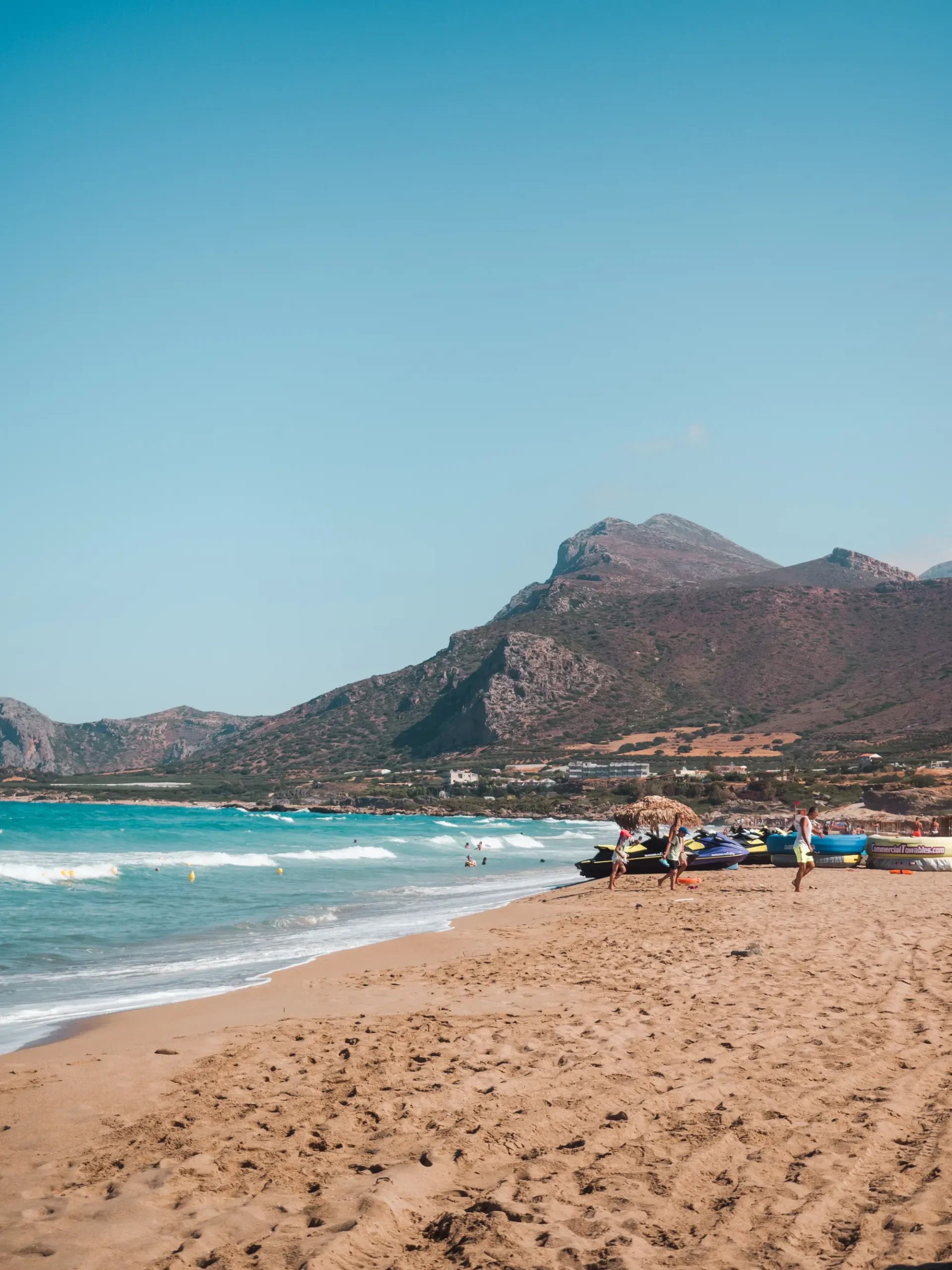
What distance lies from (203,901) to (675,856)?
1038 cm

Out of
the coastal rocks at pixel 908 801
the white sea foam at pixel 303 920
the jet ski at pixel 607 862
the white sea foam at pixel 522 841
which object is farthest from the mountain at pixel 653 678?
the white sea foam at pixel 303 920

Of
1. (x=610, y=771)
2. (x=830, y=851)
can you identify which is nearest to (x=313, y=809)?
(x=610, y=771)

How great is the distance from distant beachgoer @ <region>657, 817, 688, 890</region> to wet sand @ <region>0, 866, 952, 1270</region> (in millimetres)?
10951

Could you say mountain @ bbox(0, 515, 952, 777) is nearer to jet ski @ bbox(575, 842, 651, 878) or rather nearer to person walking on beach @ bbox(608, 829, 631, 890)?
jet ski @ bbox(575, 842, 651, 878)

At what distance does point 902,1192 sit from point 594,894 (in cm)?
1719

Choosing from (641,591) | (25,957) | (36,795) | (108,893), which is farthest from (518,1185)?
(641,591)

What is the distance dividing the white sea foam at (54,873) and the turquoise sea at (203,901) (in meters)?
0.11

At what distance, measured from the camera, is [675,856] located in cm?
2206

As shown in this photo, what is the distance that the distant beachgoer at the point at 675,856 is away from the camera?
21062 mm

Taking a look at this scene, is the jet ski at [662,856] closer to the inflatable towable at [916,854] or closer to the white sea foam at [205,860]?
the inflatable towable at [916,854]

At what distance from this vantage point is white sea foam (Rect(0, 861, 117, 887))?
86.4 ft

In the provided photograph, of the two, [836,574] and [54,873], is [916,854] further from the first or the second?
[836,574]

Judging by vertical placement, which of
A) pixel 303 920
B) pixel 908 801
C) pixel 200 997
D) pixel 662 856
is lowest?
pixel 303 920

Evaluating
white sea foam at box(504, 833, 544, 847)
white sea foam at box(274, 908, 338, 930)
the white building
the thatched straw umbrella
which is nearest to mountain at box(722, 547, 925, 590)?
the white building
